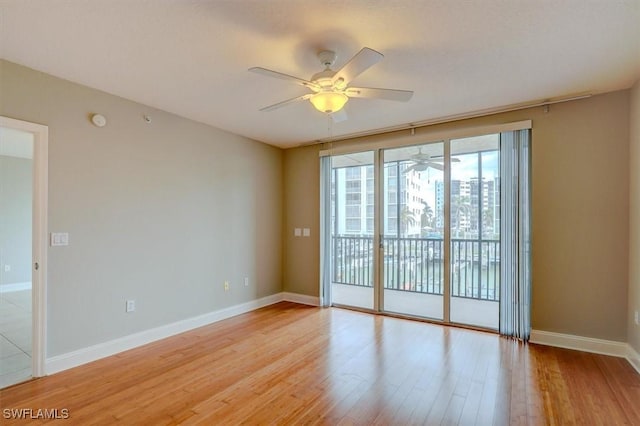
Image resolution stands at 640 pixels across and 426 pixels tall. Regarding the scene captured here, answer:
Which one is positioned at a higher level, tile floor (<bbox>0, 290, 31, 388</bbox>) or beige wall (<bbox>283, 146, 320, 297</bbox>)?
beige wall (<bbox>283, 146, 320, 297</bbox>)

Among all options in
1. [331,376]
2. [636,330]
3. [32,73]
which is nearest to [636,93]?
[636,330]

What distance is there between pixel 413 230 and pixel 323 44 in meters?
2.81

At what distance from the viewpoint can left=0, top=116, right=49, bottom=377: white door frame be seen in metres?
2.62

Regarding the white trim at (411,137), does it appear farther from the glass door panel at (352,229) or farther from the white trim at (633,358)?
the white trim at (633,358)

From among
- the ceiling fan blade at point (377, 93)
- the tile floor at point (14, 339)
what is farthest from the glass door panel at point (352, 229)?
the tile floor at point (14, 339)

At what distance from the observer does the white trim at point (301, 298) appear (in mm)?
5012

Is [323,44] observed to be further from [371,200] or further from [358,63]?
[371,200]

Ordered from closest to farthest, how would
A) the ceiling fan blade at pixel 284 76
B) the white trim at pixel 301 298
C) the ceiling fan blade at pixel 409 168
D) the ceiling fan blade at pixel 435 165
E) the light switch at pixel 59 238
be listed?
the ceiling fan blade at pixel 284 76, the light switch at pixel 59 238, the ceiling fan blade at pixel 435 165, the ceiling fan blade at pixel 409 168, the white trim at pixel 301 298

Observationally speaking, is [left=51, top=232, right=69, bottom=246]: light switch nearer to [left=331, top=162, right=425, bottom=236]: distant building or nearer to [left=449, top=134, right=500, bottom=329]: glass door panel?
[left=331, top=162, right=425, bottom=236]: distant building

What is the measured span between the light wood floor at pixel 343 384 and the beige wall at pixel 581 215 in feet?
1.49

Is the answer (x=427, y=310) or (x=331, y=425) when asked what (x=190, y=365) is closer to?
(x=331, y=425)

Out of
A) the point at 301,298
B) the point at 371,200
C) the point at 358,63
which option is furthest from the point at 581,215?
the point at 301,298

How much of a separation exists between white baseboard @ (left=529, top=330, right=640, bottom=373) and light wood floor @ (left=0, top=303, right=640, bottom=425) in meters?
0.11

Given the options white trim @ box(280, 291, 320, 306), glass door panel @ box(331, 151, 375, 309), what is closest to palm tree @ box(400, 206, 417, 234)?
glass door panel @ box(331, 151, 375, 309)
